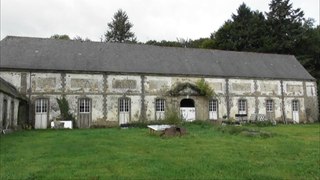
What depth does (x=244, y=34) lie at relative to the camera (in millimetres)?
44969

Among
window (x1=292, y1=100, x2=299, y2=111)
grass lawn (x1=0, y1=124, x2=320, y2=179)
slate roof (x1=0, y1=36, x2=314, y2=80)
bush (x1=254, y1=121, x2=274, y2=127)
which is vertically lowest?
grass lawn (x1=0, y1=124, x2=320, y2=179)

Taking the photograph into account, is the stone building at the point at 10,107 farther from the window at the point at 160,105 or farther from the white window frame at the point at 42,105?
the window at the point at 160,105

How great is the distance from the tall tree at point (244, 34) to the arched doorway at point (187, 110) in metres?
17.1

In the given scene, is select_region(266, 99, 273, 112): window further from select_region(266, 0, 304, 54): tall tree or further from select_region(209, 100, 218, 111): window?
select_region(266, 0, 304, 54): tall tree

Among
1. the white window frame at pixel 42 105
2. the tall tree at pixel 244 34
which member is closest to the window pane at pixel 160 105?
the white window frame at pixel 42 105

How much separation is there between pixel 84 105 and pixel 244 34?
2483cm

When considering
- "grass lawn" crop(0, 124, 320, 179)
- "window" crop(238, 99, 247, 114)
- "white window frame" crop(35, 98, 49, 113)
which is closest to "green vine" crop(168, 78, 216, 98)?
"window" crop(238, 99, 247, 114)

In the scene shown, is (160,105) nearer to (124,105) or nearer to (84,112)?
(124,105)

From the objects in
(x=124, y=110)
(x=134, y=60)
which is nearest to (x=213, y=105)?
(x=134, y=60)

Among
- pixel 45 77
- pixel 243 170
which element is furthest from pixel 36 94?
pixel 243 170

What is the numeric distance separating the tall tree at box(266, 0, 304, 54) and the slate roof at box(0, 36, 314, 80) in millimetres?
7813

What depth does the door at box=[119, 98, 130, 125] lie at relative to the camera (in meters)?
27.4

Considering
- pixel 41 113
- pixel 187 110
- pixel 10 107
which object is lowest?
pixel 41 113

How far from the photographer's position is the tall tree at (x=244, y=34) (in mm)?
44750
